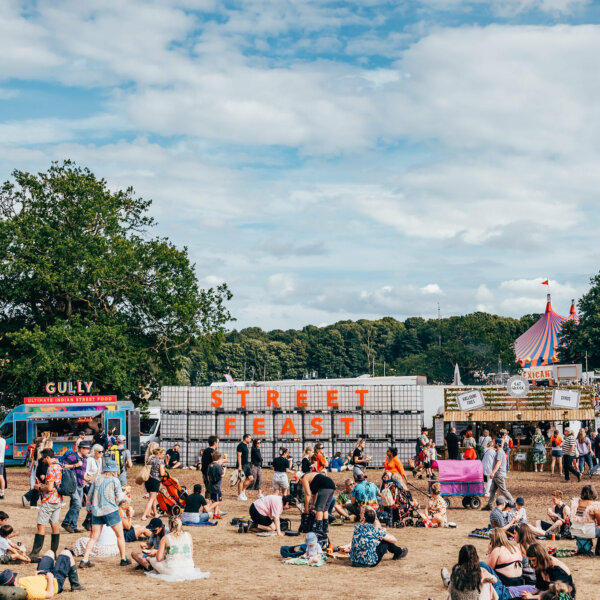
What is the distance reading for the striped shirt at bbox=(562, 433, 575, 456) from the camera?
2412cm

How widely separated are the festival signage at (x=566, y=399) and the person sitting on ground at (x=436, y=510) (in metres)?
14.6

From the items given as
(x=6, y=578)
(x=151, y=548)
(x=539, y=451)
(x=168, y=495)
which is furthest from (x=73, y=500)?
(x=539, y=451)

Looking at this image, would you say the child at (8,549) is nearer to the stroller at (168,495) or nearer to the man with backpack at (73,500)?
the man with backpack at (73,500)

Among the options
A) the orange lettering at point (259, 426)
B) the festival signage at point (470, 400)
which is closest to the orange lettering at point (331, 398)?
the orange lettering at point (259, 426)

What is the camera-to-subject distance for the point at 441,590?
10852 mm

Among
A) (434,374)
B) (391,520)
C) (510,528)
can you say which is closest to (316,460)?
(391,520)

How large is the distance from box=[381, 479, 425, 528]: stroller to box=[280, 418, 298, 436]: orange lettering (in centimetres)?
1204

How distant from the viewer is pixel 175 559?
11680 millimetres

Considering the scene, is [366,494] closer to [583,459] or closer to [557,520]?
[557,520]

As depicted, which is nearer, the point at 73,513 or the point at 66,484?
the point at 66,484

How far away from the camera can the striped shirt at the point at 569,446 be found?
79.2 ft

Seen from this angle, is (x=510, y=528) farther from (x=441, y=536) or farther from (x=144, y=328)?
(x=144, y=328)

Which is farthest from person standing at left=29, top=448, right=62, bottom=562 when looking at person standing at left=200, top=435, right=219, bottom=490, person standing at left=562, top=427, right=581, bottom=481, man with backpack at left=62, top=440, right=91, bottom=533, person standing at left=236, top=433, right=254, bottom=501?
person standing at left=562, top=427, right=581, bottom=481

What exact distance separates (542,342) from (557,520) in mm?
71725
